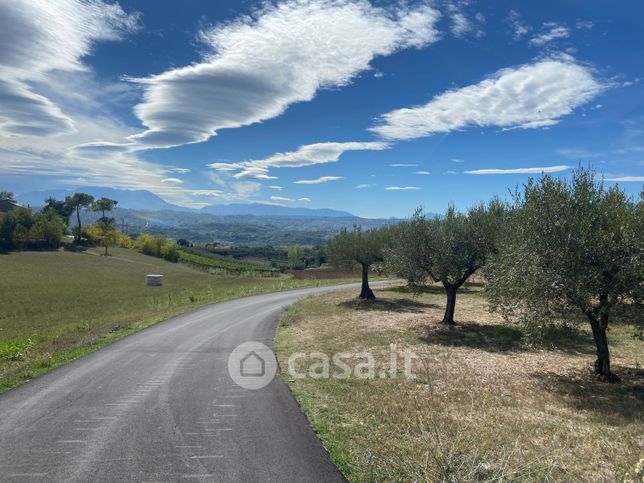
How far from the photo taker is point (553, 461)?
930 cm

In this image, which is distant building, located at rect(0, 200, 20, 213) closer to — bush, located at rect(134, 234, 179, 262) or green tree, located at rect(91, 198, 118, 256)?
green tree, located at rect(91, 198, 118, 256)

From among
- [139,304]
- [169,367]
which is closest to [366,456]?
[169,367]

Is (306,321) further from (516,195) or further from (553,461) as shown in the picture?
(553,461)

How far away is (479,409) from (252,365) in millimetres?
9518

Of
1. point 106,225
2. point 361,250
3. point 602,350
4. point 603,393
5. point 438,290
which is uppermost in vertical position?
point 106,225

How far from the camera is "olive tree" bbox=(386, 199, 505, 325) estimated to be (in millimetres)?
27000

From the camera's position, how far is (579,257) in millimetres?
14555

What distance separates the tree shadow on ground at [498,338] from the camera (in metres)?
21.7

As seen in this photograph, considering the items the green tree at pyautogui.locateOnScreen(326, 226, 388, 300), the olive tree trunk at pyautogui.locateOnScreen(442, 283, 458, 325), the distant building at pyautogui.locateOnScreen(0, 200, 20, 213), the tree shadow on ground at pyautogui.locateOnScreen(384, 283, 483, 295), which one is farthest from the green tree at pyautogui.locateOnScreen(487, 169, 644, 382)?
the distant building at pyautogui.locateOnScreen(0, 200, 20, 213)

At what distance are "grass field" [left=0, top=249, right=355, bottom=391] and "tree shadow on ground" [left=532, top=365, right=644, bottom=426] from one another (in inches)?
809

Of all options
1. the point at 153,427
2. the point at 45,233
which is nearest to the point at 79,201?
the point at 45,233

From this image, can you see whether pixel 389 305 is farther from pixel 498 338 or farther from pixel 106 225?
pixel 106 225

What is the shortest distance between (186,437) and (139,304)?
1528 inches

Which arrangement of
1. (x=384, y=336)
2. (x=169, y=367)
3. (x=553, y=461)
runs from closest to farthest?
(x=553, y=461) < (x=169, y=367) < (x=384, y=336)
